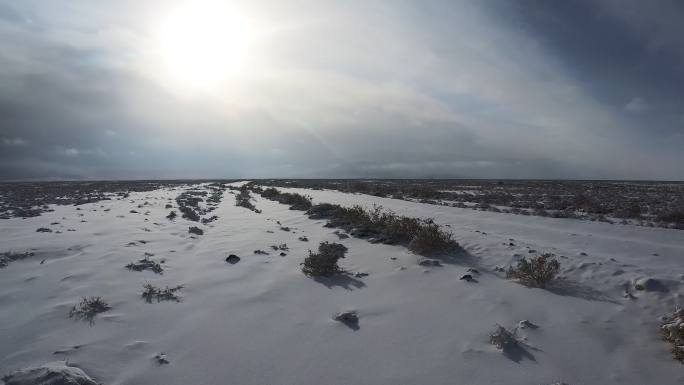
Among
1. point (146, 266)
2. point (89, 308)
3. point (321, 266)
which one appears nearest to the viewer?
point (89, 308)

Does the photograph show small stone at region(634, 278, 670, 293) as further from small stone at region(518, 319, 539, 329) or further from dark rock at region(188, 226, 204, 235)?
dark rock at region(188, 226, 204, 235)

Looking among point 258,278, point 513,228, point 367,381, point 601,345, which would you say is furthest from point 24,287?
point 513,228

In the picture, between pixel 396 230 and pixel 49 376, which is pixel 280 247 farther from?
pixel 49 376

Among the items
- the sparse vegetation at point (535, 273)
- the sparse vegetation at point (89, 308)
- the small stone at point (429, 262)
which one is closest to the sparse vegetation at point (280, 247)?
the small stone at point (429, 262)

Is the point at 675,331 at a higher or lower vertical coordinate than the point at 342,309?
higher

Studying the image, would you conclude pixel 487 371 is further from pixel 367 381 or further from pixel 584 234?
pixel 584 234

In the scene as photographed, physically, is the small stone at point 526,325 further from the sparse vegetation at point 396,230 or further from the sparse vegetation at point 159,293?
the sparse vegetation at point 159,293

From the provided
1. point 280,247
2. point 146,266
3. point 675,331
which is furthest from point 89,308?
point 675,331
